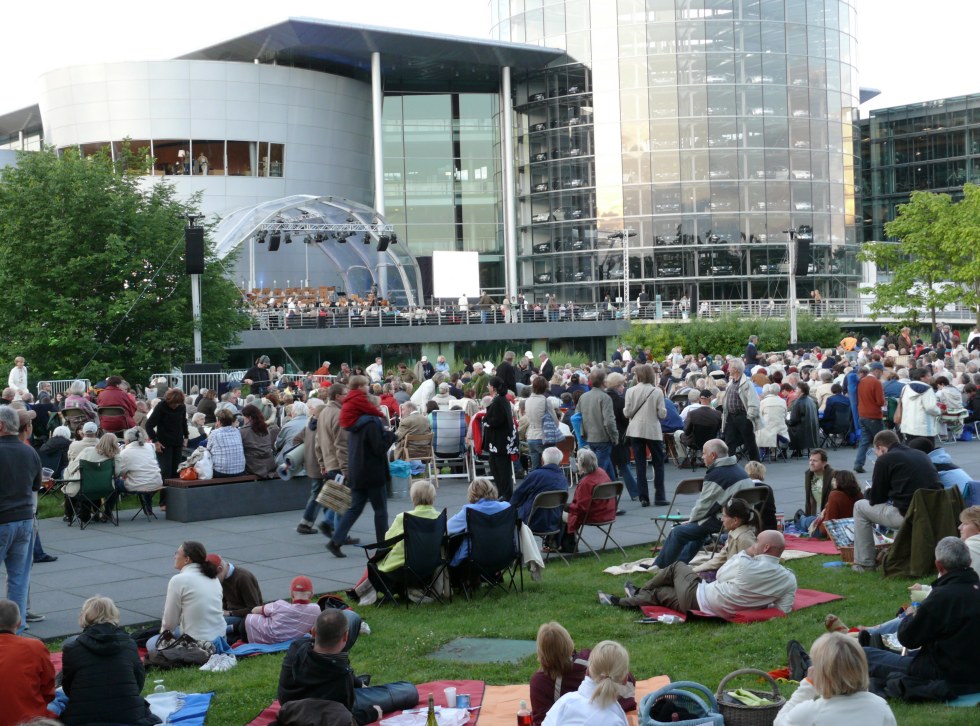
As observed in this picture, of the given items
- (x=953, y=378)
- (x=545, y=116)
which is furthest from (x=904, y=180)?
(x=953, y=378)

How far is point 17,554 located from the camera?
30.3ft

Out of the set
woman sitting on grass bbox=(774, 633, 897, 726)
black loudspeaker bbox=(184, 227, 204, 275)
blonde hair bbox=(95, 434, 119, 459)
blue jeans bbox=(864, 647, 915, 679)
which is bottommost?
blue jeans bbox=(864, 647, 915, 679)

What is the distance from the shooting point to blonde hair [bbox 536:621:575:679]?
616 centimetres

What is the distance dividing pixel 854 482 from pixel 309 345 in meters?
35.3

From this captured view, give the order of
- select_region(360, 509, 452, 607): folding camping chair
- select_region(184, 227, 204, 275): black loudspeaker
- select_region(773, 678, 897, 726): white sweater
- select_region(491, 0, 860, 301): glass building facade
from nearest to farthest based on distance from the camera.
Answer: select_region(773, 678, 897, 726): white sweater, select_region(360, 509, 452, 607): folding camping chair, select_region(184, 227, 204, 275): black loudspeaker, select_region(491, 0, 860, 301): glass building facade

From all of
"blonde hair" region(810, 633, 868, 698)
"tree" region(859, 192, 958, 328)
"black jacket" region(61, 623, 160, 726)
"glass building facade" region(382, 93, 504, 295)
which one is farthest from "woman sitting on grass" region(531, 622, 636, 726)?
"glass building facade" region(382, 93, 504, 295)

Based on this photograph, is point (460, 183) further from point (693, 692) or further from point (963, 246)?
point (693, 692)

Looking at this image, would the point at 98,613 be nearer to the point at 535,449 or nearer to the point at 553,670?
the point at 553,670

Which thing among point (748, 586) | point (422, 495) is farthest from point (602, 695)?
point (422, 495)

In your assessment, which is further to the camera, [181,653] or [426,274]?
[426,274]

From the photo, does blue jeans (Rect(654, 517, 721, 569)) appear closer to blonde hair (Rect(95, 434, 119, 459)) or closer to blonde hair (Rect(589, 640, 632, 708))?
blonde hair (Rect(589, 640, 632, 708))

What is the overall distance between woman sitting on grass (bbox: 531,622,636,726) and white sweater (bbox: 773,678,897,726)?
1.14 meters

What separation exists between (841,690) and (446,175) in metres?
61.1

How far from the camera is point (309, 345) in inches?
1781
